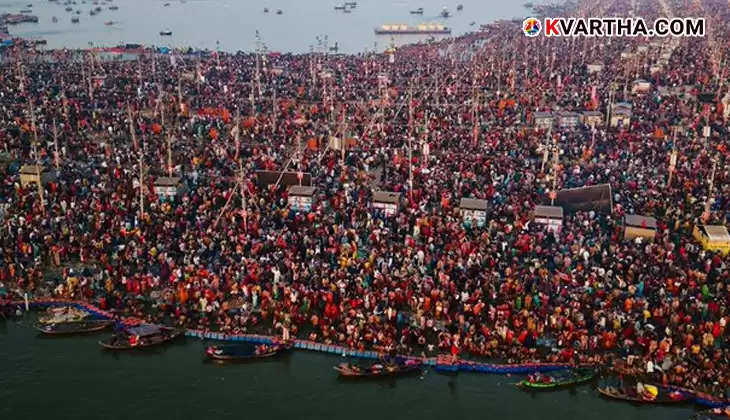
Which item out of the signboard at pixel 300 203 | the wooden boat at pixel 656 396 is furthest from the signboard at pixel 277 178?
the wooden boat at pixel 656 396

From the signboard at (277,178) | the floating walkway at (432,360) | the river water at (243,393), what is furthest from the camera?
the signboard at (277,178)

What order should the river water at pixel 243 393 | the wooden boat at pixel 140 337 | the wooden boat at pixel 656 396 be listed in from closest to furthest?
1. the wooden boat at pixel 656 396
2. the river water at pixel 243 393
3. the wooden boat at pixel 140 337

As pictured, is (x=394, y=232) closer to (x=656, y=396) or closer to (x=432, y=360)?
(x=432, y=360)

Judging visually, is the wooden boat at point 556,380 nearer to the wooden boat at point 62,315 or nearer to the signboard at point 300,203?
the signboard at point 300,203

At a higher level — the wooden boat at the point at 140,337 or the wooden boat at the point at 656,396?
the wooden boat at the point at 140,337

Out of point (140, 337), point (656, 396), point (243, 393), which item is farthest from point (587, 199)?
point (140, 337)

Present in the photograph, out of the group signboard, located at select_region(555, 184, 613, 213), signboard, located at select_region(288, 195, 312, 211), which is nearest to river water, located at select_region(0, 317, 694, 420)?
signboard, located at select_region(288, 195, 312, 211)

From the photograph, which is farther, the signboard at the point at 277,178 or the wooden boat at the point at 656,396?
the signboard at the point at 277,178

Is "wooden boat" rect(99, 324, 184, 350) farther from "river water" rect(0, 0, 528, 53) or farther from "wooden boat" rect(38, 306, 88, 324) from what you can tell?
"river water" rect(0, 0, 528, 53)
